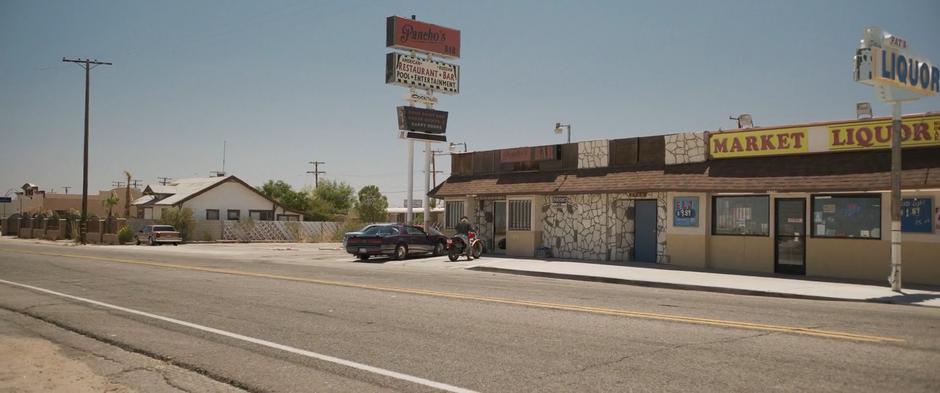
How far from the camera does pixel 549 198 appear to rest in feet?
97.2

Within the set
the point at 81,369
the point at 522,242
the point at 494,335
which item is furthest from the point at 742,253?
the point at 81,369

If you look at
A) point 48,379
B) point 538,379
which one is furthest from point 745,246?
point 48,379

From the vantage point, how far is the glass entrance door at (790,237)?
2161 centimetres

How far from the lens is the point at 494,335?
9.55 m

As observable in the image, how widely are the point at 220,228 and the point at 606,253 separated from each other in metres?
39.0

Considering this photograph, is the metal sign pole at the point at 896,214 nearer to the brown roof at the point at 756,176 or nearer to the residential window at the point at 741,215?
the brown roof at the point at 756,176

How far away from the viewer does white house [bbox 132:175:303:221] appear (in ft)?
204

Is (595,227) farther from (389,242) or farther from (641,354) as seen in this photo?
(641,354)

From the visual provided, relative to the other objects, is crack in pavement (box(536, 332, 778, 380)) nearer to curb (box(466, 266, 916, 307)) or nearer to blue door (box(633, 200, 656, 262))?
curb (box(466, 266, 916, 307))

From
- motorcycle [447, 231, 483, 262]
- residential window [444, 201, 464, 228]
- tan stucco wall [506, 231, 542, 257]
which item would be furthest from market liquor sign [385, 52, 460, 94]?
motorcycle [447, 231, 483, 262]

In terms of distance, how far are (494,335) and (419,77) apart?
26.8m

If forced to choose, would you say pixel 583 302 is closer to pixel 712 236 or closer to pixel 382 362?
pixel 382 362

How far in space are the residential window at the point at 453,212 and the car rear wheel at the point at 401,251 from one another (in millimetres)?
4867

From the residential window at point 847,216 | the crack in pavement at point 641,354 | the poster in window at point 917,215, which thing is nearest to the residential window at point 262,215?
the residential window at point 847,216
